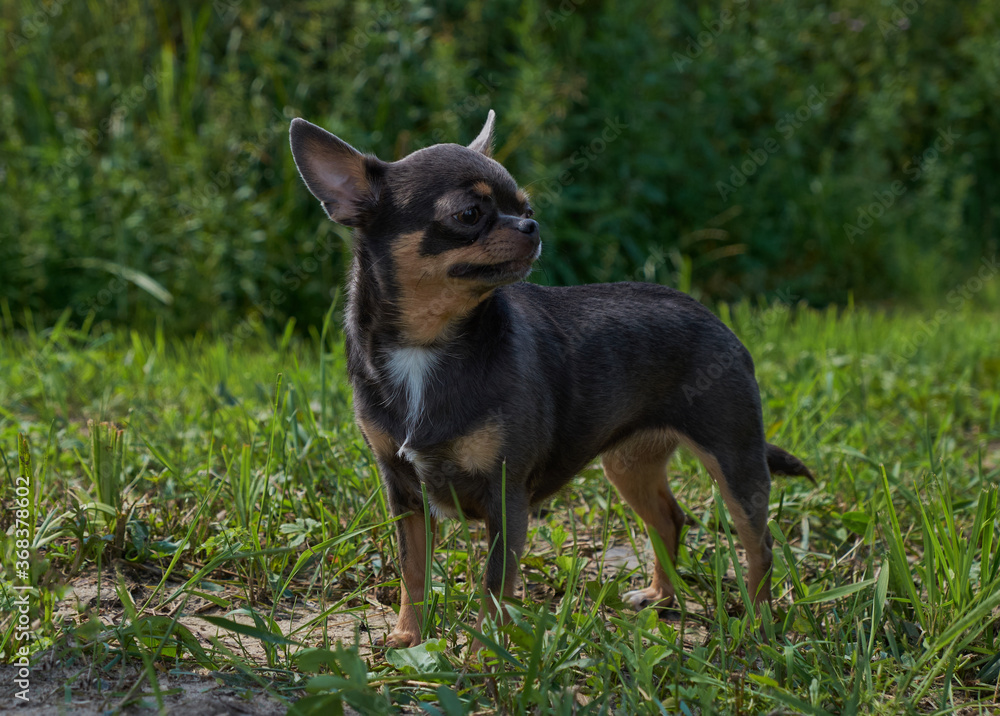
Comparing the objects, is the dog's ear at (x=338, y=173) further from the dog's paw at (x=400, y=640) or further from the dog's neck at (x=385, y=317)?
the dog's paw at (x=400, y=640)

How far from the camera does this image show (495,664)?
7.80 ft

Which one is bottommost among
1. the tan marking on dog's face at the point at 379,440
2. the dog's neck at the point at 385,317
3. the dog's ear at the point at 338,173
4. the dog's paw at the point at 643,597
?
the dog's paw at the point at 643,597

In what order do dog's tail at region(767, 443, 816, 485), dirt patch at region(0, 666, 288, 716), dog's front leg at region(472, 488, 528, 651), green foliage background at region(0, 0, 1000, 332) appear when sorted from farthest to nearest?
green foliage background at region(0, 0, 1000, 332) → dog's tail at region(767, 443, 816, 485) → dog's front leg at region(472, 488, 528, 651) → dirt patch at region(0, 666, 288, 716)

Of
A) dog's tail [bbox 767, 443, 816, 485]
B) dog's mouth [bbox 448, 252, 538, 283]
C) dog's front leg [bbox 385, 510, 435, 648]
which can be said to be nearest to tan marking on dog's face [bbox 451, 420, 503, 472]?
dog's front leg [bbox 385, 510, 435, 648]

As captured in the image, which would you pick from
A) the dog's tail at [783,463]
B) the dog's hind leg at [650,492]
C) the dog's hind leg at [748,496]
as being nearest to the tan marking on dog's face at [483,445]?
the dog's hind leg at [650,492]

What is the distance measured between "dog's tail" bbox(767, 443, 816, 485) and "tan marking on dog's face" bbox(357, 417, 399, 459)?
1411 millimetres

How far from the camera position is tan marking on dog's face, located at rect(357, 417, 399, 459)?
2.82 m

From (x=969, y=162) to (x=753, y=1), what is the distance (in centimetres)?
263

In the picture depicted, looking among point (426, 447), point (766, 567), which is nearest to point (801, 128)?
point (766, 567)

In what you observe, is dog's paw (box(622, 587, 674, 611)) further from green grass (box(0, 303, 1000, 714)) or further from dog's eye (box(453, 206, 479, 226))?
dog's eye (box(453, 206, 479, 226))

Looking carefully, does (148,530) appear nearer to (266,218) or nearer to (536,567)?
(536,567)

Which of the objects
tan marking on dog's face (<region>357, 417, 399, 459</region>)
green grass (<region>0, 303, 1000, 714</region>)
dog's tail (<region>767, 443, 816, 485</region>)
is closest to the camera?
green grass (<region>0, 303, 1000, 714</region>)

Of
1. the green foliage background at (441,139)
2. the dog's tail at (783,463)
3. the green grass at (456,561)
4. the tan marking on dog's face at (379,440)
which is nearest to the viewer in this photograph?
the green grass at (456,561)

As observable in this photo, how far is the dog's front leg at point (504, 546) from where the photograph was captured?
268 centimetres
